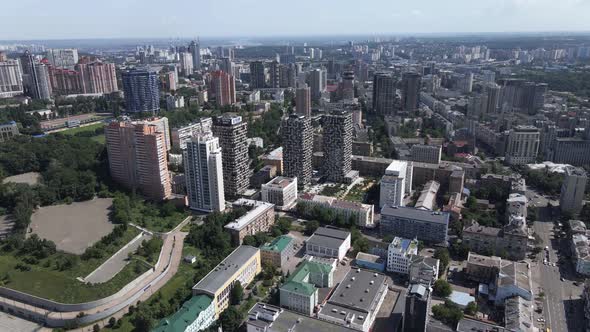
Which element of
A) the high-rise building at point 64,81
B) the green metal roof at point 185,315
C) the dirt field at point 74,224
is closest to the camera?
the green metal roof at point 185,315

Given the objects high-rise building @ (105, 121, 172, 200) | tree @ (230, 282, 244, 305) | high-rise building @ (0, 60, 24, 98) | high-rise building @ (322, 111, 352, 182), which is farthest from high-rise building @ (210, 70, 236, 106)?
tree @ (230, 282, 244, 305)

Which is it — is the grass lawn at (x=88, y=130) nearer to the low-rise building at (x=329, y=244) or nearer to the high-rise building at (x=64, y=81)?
the high-rise building at (x=64, y=81)

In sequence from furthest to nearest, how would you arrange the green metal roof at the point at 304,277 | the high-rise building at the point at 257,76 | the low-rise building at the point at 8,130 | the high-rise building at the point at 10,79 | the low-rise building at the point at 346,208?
the high-rise building at the point at 257,76, the high-rise building at the point at 10,79, the low-rise building at the point at 8,130, the low-rise building at the point at 346,208, the green metal roof at the point at 304,277

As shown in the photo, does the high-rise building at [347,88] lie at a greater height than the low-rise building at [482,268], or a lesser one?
greater

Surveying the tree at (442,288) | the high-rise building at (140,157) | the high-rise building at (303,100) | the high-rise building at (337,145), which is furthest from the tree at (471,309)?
the high-rise building at (303,100)

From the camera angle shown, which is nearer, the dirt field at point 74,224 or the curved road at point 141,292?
the curved road at point 141,292

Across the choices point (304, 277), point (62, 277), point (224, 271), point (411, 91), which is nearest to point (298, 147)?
point (304, 277)

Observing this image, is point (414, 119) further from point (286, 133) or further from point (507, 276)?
point (507, 276)

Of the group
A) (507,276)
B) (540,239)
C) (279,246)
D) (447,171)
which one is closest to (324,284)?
(279,246)
